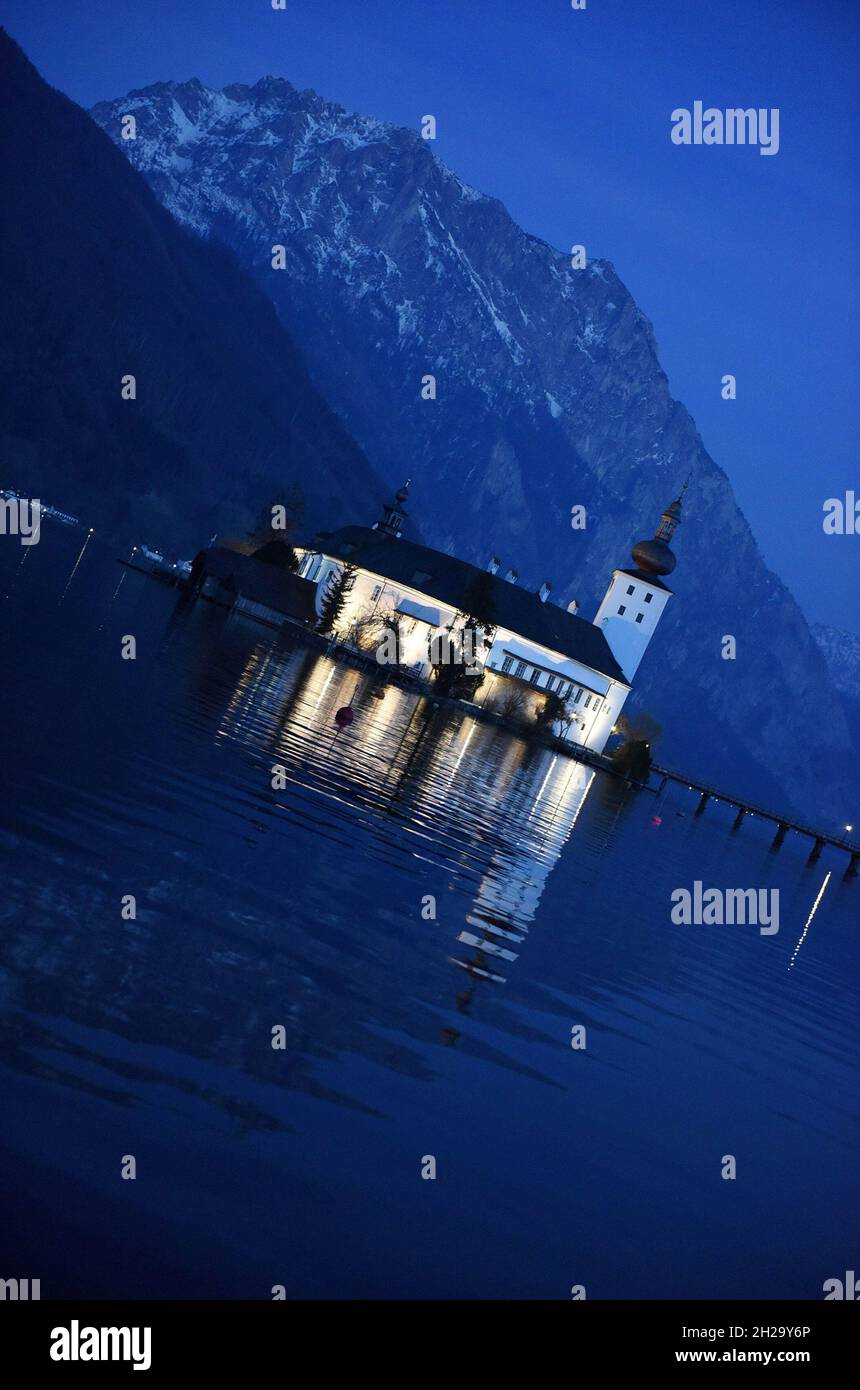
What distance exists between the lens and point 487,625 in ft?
456

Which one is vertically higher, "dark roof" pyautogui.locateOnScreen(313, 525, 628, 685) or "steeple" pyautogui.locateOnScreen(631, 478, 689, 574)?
"steeple" pyautogui.locateOnScreen(631, 478, 689, 574)

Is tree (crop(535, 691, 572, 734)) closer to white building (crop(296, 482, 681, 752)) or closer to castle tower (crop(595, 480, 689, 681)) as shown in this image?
white building (crop(296, 482, 681, 752))

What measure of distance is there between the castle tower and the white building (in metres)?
2.25

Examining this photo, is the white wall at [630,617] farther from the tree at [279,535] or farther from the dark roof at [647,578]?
the tree at [279,535]

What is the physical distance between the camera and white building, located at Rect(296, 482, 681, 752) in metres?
141

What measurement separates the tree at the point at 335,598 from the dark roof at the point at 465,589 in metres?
5.60

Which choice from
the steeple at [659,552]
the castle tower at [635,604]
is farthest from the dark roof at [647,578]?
the steeple at [659,552]

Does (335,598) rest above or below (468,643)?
below

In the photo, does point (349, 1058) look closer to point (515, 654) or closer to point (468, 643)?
point (468, 643)

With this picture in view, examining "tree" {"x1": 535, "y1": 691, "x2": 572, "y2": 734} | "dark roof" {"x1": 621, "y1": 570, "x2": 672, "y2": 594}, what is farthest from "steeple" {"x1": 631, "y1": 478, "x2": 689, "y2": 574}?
"tree" {"x1": 535, "y1": 691, "x2": 572, "y2": 734}

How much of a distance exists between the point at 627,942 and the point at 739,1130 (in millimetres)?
11169

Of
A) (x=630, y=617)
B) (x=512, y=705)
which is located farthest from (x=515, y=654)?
(x=630, y=617)

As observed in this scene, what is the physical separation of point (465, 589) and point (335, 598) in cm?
1520
